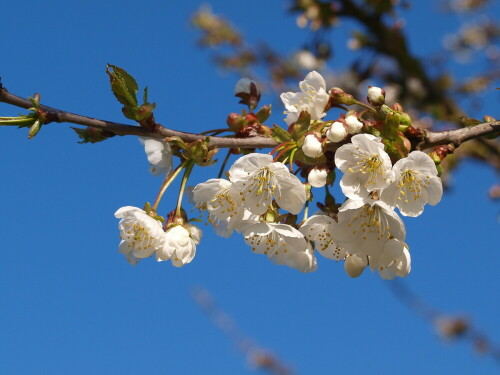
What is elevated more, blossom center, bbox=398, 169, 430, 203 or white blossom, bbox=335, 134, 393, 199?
blossom center, bbox=398, 169, 430, 203

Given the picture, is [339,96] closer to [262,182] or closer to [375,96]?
[375,96]

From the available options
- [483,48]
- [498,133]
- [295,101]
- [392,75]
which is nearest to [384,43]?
[392,75]

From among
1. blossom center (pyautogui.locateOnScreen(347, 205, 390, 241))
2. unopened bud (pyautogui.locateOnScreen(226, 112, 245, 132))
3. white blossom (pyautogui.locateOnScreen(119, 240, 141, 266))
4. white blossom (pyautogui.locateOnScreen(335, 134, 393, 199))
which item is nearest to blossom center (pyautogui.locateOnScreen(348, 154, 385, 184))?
white blossom (pyautogui.locateOnScreen(335, 134, 393, 199))

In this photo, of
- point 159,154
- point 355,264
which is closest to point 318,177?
point 355,264

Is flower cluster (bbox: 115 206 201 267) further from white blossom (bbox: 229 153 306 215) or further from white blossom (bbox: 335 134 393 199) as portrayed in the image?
white blossom (bbox: 335 134 393 199)

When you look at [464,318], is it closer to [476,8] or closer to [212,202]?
[476,8]

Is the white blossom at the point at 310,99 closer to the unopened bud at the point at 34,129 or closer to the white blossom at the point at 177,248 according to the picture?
the white blossom at the point at 177,248
